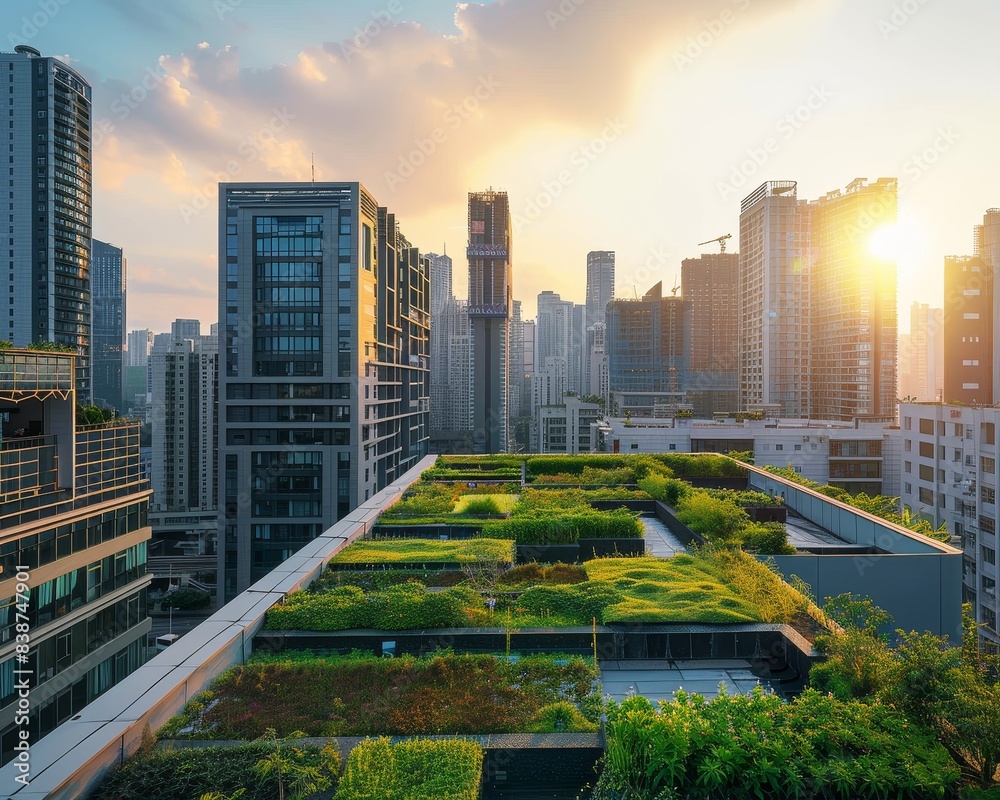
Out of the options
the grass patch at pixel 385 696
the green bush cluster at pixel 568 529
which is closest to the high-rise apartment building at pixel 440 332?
the green bush cluster at pixel 568 529

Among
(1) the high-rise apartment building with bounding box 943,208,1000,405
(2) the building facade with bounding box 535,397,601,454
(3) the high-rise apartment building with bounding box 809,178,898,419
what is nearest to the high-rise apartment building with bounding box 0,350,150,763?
(2) the building facade with bounding box 535,397,601,454

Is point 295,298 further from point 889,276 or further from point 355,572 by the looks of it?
point 889,276

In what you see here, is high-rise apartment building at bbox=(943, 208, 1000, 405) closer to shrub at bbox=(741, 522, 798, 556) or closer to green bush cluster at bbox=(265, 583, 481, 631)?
shrub at bbox=(741, 522, 798, 556)

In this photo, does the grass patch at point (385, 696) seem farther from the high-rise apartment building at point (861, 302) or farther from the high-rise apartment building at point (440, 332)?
the high-rise apartment building at point (440, 332)

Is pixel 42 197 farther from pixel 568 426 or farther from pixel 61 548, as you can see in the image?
pixel 568 426

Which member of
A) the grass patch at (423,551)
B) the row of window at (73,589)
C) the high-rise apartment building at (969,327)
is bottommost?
the row of window at (73,589)

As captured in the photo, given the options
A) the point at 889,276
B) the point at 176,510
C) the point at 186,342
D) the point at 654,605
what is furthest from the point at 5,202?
the point at 889,276
